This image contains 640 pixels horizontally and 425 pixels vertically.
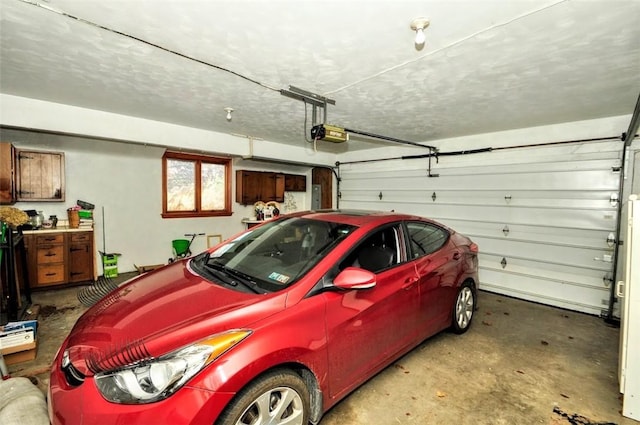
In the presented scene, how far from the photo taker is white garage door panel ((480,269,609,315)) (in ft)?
12.5

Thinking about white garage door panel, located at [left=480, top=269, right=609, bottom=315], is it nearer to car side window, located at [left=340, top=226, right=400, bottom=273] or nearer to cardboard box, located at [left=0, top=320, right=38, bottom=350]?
car side window, located at [left=340, top=226, right=400, bottom=273]

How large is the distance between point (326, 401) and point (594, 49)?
121 inches

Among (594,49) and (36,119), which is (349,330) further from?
(36,119)

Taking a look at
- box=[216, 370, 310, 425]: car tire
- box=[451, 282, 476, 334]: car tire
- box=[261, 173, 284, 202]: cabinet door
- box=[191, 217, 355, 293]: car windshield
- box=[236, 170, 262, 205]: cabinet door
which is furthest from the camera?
box=[261, 173, 284, 202]: cabinet door

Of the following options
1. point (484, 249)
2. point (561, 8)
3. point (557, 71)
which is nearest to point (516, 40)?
point (561, 8)

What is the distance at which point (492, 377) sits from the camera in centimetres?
236

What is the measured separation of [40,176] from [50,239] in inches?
38.8

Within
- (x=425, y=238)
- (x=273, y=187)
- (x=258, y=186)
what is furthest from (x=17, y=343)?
(x=273, y=187)

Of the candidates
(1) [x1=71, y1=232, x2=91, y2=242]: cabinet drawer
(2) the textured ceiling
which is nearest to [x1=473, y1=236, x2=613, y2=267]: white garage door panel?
(2) the textured ceiling

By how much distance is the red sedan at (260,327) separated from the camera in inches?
46.9

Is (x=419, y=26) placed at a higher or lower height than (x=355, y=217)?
higher

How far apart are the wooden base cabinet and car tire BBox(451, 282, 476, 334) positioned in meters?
5.24

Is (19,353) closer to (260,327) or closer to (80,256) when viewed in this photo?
(80,256)

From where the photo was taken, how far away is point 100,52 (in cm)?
227
